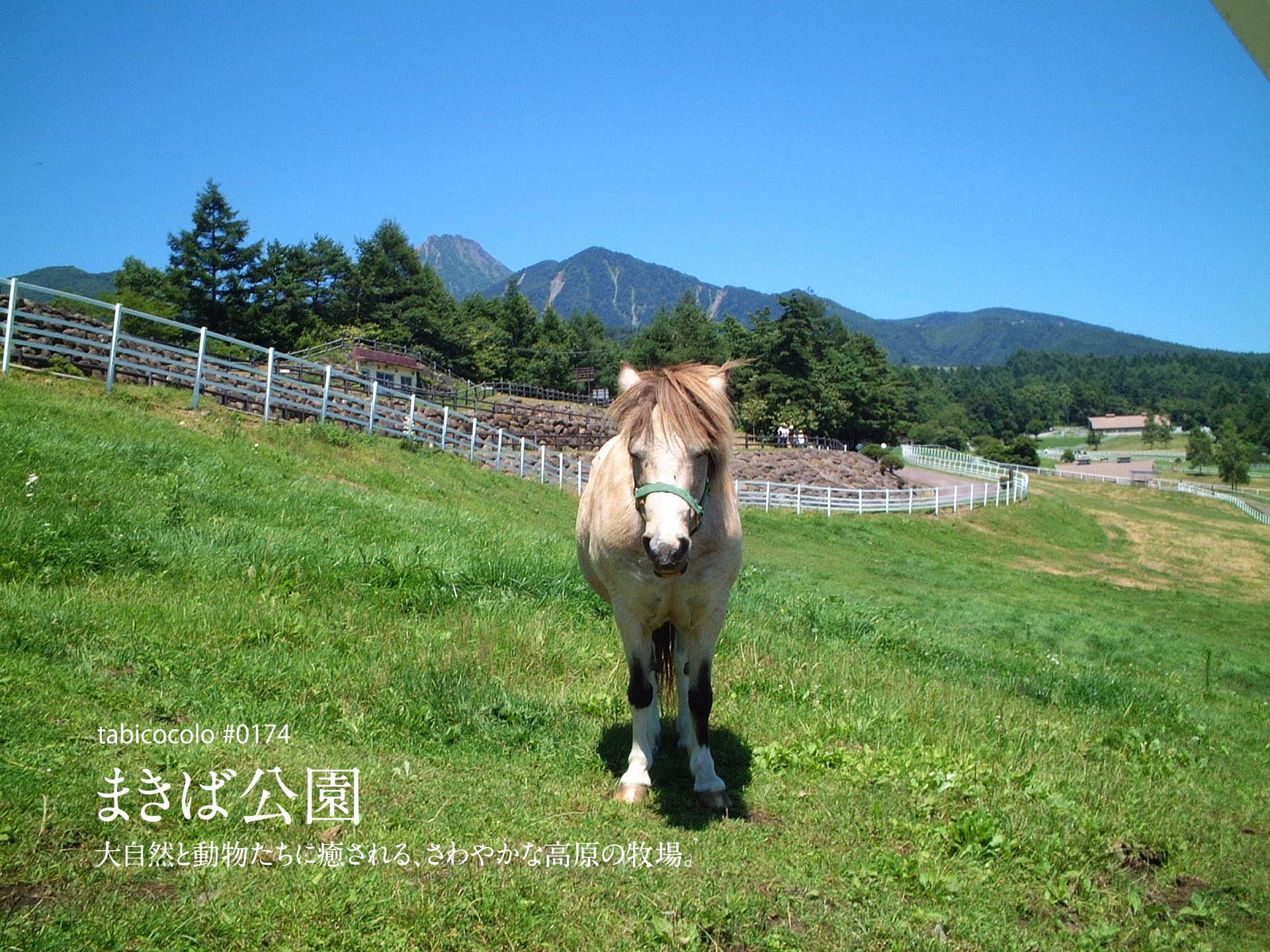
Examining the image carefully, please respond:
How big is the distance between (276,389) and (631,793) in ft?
63.3

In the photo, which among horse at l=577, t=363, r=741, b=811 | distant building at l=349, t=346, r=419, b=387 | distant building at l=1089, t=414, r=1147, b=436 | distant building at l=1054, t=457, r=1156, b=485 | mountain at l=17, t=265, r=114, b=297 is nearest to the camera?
horse at l=577, t=363, r=741, b=811

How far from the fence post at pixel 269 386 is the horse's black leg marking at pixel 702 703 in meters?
16.7

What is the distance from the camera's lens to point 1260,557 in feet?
136

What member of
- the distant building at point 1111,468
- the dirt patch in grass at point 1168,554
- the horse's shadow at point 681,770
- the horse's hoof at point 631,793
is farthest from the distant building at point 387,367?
the distant building at point 1111,468

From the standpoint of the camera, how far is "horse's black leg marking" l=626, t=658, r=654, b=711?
4945 millimetres

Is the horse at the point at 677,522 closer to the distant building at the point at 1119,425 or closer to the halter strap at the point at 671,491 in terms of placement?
the halter strap at the point at 671,491

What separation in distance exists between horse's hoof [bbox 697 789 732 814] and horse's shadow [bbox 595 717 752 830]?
21 millimetres

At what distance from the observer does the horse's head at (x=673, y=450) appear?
12.9 ft

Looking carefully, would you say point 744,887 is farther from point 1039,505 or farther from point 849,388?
point 849,388

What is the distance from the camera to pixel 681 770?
17.3 ft

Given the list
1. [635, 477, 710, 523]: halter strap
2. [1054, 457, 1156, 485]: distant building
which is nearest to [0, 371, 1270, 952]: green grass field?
[635, 477, 710, 523]: halter strap

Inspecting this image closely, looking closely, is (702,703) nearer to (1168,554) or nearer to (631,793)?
(631,793)

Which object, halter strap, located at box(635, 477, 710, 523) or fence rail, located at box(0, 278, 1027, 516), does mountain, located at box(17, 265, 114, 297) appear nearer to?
fence rail, located at box(0, 278, 1027, 516)

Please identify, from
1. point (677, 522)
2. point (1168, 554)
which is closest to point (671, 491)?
point (677, 522)
